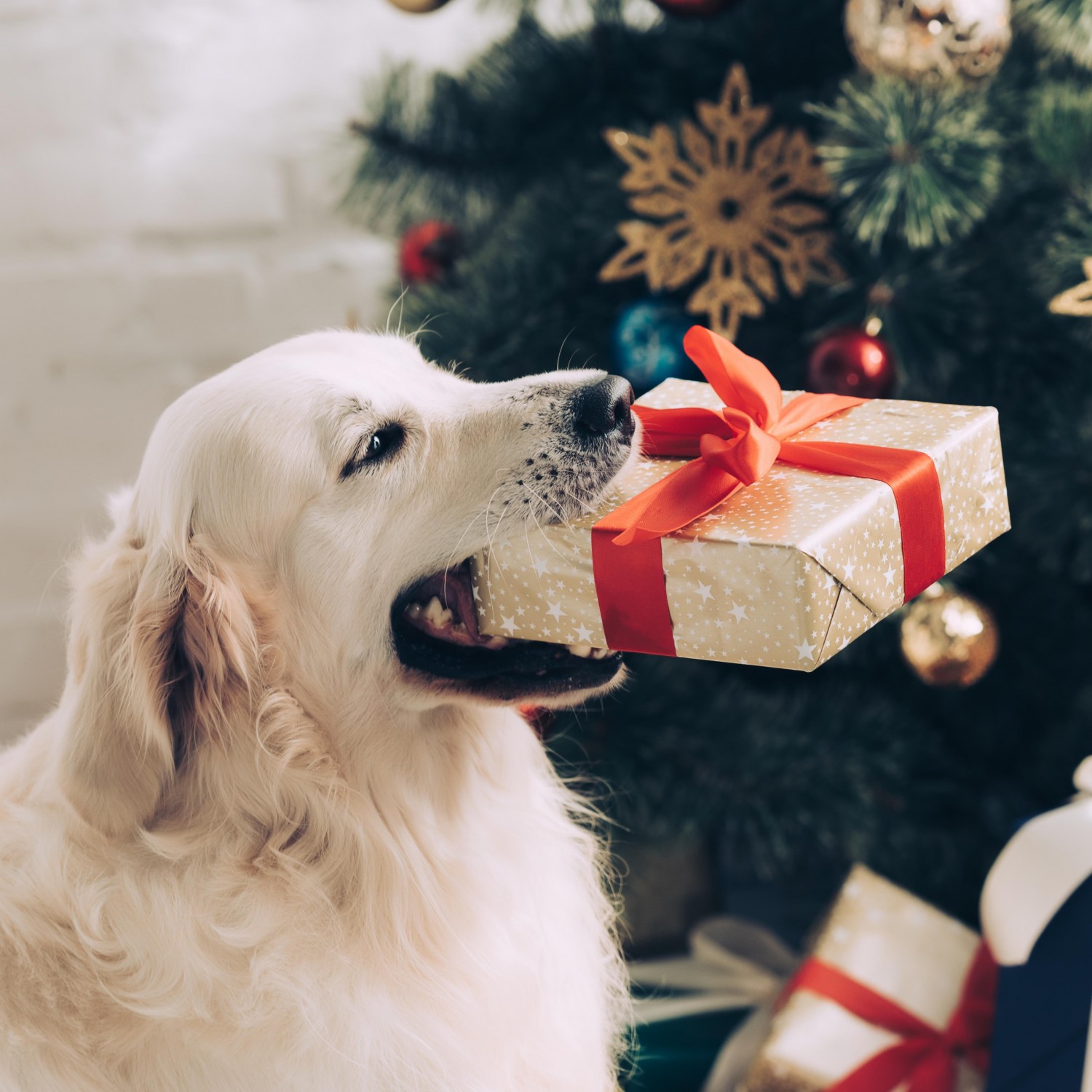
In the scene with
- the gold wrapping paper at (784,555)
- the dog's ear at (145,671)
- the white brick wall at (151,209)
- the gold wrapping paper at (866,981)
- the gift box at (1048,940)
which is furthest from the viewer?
the white brick wall at (151,209)

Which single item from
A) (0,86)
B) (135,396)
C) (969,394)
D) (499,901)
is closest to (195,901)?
(499,901)

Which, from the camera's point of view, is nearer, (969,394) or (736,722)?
(969,394)

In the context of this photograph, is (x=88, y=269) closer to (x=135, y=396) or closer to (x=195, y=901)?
(x=135, y=396)

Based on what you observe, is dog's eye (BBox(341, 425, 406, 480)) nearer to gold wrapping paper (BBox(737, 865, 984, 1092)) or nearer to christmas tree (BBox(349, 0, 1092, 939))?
christmas tree (BBox(349, 0, 1092, 939))

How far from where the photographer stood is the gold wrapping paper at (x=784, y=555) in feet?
2.16

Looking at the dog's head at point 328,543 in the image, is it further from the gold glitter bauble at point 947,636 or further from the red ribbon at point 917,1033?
the red ribbon at point 917,1033

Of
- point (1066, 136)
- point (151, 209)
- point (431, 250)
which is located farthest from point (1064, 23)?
point (151, 209)

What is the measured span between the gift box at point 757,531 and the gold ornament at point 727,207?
0.84 feet

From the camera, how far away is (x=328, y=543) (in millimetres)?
829

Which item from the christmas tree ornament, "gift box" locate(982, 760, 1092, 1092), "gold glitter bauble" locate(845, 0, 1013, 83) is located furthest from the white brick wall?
"gift box" locate(982, 760, 1092, 1092)

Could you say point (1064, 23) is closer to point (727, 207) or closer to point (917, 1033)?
point (727, 207)

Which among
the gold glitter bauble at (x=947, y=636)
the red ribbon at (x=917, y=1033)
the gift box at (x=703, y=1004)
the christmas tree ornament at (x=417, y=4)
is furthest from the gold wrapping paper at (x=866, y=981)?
the christmas tree ornament at (x=417, y=4)

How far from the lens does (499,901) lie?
3.00 ft

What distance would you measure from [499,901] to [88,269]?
3.95 feet
